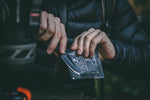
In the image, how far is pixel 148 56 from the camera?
44.1 inches

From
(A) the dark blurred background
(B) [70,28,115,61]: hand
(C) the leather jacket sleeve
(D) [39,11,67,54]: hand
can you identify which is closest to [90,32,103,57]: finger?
(B) [70,28,115,61]: hand

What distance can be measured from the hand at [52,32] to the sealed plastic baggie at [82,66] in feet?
0.12

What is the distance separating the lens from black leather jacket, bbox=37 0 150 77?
0.90 metres

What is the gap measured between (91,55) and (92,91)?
215mm

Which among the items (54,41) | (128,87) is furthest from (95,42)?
(128,87)

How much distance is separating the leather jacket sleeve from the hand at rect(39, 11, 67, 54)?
42 cm

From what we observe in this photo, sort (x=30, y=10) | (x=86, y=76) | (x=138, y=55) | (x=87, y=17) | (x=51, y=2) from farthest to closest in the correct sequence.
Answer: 1. (x=138, y=55)
2. (x=87, y=17)
3. (x=51, y=2)
4. (x=86, y=76)
5. (x=30, y=10)

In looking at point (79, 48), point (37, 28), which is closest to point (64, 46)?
point (79, 48)

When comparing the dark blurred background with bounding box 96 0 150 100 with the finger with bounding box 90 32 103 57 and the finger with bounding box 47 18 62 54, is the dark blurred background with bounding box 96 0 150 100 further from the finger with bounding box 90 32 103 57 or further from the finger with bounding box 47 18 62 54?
the finger with bounding box 47 18 62 54

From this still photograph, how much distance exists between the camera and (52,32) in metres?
0.66

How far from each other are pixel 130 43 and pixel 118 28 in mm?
110

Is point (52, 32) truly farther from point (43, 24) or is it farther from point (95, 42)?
point (95, 42)

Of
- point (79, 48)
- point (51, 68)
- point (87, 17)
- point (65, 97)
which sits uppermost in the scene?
point (87, 17)

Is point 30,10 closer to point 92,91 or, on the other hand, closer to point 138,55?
point 92,91
